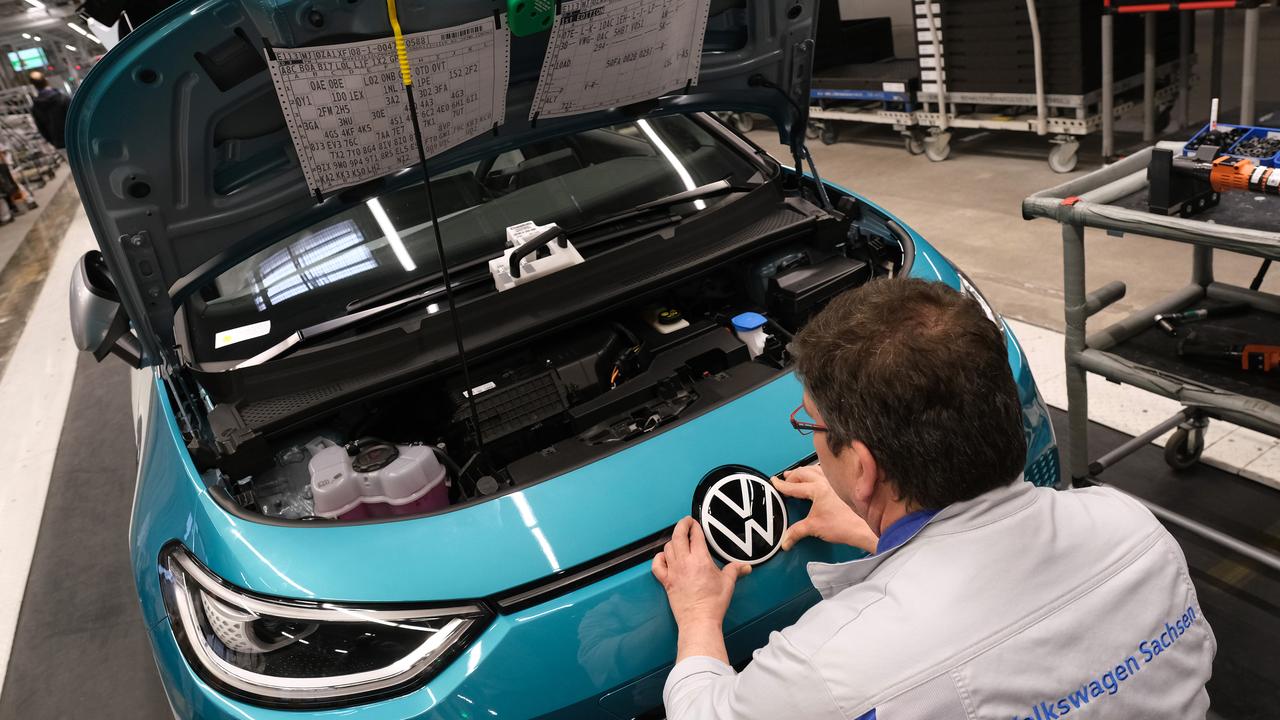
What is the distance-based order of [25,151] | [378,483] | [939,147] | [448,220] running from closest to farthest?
[378,483]
[448,220]
[939,147]
[25,151]

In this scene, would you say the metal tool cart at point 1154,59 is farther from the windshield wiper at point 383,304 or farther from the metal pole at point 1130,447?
the windshield wiper at point 383,304

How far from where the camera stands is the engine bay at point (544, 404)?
1664 millimetres

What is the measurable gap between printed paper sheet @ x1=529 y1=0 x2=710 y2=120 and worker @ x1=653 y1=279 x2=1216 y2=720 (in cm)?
92

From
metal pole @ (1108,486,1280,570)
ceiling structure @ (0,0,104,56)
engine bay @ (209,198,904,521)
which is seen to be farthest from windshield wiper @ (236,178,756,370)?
ceiling structure @ (0,0,104,56)

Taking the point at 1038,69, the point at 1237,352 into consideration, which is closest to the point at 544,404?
the point at 1237,352

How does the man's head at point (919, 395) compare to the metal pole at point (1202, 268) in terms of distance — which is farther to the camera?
the metal pole at point (1202, 268)

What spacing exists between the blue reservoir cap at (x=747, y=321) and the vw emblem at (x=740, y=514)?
0.46 m

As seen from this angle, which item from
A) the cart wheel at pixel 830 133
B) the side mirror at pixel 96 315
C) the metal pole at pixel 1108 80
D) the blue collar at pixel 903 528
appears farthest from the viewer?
the cart wheel at pixel 830 133

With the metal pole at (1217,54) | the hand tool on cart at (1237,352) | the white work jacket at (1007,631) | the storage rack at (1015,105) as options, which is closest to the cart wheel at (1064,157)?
the storage rack at (1015,105)

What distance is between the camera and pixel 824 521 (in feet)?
4.90

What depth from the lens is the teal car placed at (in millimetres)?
1387

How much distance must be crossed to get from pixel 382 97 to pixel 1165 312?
6.47 feet

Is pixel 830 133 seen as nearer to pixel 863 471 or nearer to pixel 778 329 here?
pixel 778 329

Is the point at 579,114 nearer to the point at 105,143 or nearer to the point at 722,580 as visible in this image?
the point at 105,143
